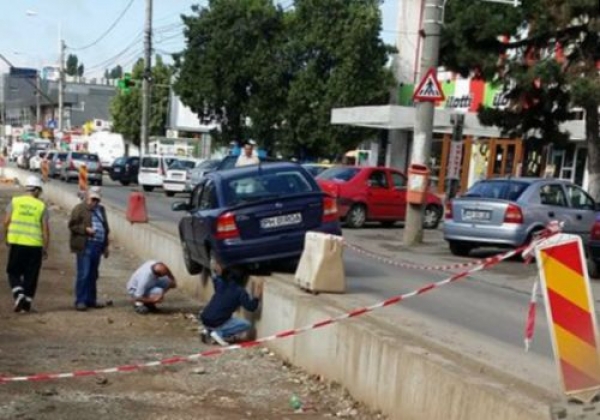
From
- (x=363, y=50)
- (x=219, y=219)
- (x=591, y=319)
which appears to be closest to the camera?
(x=591, y=319)

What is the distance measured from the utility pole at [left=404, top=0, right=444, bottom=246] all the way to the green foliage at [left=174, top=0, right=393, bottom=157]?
20.4 meters

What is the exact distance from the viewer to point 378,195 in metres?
23.3

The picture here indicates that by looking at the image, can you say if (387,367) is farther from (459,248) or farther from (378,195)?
(378,195)

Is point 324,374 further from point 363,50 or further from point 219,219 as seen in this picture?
point 363,50

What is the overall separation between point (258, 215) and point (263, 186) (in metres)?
0.66

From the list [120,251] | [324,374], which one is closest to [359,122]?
[120,251]

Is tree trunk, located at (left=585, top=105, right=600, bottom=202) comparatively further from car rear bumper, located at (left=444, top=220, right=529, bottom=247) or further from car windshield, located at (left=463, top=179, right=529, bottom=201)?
car rear bumper, located at (left=444, top=220, right=529, bottom=247)

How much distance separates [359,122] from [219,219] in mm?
25548

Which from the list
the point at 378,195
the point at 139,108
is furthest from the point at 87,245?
the point at 139,108

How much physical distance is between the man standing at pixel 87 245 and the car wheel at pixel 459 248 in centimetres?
777

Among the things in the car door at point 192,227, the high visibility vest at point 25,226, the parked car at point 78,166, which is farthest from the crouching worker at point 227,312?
the parked car at point 78,166

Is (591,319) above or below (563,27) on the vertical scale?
below

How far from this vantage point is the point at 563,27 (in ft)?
66.6

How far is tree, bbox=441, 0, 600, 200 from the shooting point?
19.9 meters
